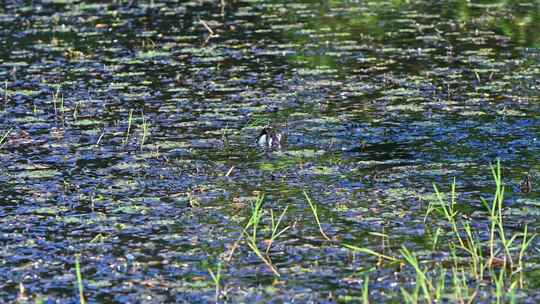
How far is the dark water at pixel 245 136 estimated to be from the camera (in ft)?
19.3

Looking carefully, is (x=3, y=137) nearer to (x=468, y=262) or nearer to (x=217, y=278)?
(x=217, y=278)

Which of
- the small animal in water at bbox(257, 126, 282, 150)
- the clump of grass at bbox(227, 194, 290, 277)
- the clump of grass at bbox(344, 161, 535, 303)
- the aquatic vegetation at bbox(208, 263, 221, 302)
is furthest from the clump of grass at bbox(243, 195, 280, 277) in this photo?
the small animal in water at bbox(257, 126, 282, 150)

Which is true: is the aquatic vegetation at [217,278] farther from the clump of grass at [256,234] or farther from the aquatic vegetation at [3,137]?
the aquatic vegetation at [3,137]

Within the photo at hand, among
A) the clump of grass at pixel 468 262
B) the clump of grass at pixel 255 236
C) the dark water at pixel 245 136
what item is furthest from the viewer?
the dark water at pixel 245 136

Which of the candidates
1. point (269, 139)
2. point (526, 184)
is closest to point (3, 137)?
point (269, 139)

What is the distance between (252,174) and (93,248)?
1470 mm

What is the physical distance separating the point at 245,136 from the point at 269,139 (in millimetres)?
417

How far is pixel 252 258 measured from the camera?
5.92m

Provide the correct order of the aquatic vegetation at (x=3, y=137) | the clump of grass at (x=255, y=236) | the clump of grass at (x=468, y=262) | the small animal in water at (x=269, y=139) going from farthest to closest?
the aquatic vegetation at (x=3, y=137)
the small animal in water at (x=269, y=139)
the clump of grass at (x=255, y=236)
the clump of grass at (x=468, y=262)

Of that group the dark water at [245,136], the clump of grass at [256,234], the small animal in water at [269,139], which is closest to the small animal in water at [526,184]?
the dark water at [245,136]

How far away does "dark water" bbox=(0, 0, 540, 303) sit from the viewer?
19.3 ft

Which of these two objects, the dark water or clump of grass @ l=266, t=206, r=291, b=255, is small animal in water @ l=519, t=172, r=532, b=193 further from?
clump of grass @ l=266, t=206, r=291, b=255

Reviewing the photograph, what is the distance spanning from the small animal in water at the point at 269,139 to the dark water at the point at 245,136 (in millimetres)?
67

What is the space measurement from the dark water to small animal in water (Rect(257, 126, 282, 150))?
0.07 metres
